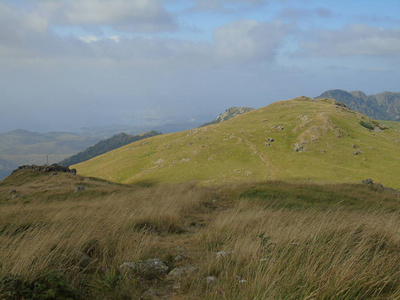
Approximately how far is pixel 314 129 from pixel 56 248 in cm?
7867

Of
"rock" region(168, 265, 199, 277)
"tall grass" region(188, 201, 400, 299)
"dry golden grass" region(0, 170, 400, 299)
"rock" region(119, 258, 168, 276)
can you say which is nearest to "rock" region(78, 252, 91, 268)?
"dry golden grass" region(0, 170, 400, 299)

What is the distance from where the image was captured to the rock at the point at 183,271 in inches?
189

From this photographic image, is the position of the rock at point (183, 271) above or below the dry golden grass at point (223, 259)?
below

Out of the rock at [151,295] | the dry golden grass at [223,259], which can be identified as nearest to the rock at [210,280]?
the dry golden grass at [223,259]

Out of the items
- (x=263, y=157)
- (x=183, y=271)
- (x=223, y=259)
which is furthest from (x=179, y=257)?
(x=263, y=157)

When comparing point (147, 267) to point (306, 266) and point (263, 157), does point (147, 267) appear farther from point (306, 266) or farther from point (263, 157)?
point (263, 157)

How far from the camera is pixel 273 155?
66500 millimetres

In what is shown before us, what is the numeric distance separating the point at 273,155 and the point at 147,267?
65.0 m

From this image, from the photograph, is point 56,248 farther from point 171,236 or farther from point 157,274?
point 171,236

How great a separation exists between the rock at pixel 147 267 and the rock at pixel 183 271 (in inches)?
7.8

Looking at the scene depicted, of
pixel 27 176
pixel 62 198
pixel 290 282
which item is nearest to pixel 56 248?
pixel 290 282

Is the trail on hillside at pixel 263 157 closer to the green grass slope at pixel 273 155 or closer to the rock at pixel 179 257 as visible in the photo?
the green grass slope at pixel 273 155

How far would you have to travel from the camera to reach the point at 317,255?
Result: 4.84 metres

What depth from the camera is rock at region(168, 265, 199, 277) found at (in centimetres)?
480
